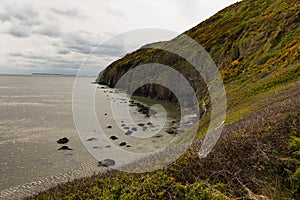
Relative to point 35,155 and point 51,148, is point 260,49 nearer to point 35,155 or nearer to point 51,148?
point 51,148

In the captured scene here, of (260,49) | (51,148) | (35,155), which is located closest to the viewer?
(35,155)

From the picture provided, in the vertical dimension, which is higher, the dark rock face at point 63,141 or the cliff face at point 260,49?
the cliff face at point 260,49

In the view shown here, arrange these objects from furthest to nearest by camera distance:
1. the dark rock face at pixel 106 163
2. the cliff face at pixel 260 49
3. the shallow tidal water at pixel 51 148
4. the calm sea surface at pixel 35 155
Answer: the cliff face at pixel 260 49 → the dark rock face at pixel 106 163 → the shallow tidal water at pixel 51 148 → the calm sea surface at pixel 35 155

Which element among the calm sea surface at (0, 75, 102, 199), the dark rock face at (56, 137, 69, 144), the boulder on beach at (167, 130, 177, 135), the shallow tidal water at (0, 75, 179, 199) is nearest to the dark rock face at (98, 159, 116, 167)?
the shallow tidal water at (0, 75, 179, 199)

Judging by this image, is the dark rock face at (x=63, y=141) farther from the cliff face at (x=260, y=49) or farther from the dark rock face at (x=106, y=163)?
the cliff face at (x=260, y=49)

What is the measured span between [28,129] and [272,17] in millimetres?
43472

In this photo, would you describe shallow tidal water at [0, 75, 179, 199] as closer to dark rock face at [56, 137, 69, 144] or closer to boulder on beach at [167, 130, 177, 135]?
dark rock face at [56, 137, 69, 144]

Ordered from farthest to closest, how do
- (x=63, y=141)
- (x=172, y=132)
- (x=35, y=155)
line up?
(x=172, y=132)
(x=63, y=141)
(x=35, y=155)

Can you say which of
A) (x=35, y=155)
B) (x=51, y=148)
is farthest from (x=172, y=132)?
(x=35, y=155)

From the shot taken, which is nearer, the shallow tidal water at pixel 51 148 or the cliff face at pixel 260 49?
the shallow tidal water at pixel 51 148

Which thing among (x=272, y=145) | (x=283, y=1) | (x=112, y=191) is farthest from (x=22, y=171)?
(x=283, y=1)

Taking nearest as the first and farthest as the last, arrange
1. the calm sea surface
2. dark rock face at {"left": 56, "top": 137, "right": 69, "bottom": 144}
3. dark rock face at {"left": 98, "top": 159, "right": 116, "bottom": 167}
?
the calm sea surface → dark rock face at {"left": 98, "top": 159, "right": 116, "bottom": 167} → dark rock face at {"left": 56, "top": 137, "right": 69, "bottom": 144}

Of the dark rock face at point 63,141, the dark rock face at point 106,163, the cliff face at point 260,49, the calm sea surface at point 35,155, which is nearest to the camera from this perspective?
the calm sea surface at point 35,155

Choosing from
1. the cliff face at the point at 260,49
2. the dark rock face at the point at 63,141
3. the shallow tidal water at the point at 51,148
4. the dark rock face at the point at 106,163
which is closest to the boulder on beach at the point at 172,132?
the shallow tidal water at the point at 51,148
